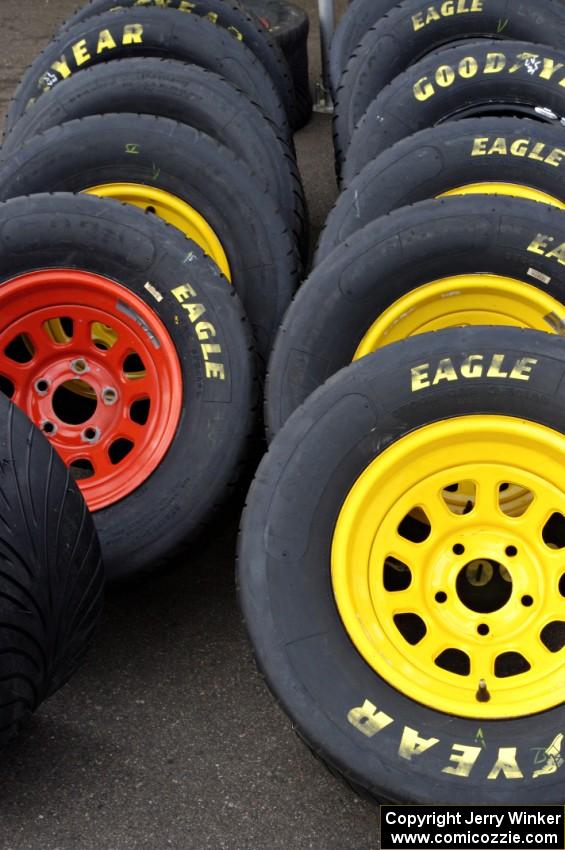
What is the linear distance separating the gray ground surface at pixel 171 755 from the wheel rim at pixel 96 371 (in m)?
0.34

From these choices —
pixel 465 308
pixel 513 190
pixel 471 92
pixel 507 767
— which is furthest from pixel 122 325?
pixel 507 767

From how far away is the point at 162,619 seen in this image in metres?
3.71

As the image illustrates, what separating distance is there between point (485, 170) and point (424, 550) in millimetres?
1418

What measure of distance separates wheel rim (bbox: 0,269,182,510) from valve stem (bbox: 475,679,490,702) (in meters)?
1.24

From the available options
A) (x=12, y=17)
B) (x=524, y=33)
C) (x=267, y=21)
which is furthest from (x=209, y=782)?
(x=12, y=17)

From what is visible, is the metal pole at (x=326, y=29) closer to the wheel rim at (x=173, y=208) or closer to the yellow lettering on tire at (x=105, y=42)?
the yellow lettering on tire at (x=105, y=42)

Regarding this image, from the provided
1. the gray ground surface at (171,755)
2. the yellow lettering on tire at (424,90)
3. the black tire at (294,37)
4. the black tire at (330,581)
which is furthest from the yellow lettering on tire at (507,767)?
the black tire at (294,37)

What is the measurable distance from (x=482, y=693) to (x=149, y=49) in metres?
3.08

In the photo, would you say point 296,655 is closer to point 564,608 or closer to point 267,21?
point 564,608

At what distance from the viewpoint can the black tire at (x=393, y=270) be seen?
3432mm

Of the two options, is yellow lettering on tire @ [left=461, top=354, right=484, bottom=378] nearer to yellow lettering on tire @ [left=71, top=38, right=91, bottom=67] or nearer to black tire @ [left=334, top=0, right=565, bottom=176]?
black tire @ [left=334, top=0, right=565, bottom=176]

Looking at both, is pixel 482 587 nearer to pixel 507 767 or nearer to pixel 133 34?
pixel 507 767

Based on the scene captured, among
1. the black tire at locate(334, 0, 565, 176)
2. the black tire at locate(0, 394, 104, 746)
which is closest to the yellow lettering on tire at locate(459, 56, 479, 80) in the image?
the black tire at locate(334, 0, 565, 176)

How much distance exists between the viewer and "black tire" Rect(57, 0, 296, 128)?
528 centimetres
